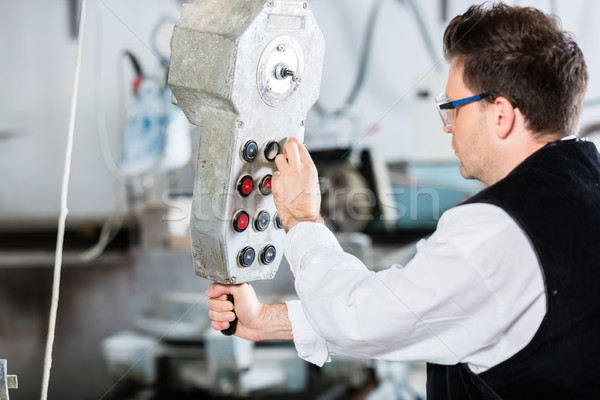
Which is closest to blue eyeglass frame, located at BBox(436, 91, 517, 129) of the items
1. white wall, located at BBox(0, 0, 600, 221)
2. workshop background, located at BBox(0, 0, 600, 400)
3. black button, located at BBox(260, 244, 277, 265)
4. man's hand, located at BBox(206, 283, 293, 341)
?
black button, located at BBox(260, 244, 277, 265)

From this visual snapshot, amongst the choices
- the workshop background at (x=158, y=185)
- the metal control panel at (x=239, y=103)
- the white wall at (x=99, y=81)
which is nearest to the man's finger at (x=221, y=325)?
the metal control panel at (x=239, y=103)

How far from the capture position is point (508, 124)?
3.17 feet

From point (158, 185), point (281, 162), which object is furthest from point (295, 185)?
point (158, 185)

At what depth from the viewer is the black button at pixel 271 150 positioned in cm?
→ 99

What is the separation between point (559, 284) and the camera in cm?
82

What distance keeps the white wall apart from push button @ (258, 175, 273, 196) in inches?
98.6

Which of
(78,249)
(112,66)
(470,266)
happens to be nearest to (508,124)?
(470,266)

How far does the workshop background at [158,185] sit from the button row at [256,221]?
1.65 m

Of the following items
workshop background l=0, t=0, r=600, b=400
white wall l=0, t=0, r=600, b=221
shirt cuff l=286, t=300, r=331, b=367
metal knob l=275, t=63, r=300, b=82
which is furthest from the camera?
white wall l=0, t=0, r=600, b=221

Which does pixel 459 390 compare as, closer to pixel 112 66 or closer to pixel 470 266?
pixel 470 266

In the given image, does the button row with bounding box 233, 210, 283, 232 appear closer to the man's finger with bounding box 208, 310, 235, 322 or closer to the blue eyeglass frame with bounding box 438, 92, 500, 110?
the man's finger with bounding box 208, 310, 235, 322

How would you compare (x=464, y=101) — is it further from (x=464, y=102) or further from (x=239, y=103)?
(x=239, y=103)

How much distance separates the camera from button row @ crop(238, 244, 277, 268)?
1018mm

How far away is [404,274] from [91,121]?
3.51 m
